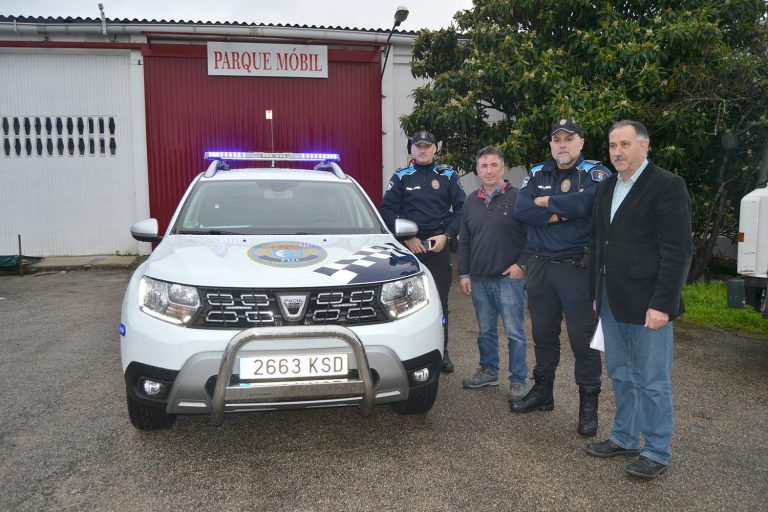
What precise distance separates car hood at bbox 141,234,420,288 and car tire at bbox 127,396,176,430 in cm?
72

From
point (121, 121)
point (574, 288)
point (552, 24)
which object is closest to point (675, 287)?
point (574, 288)

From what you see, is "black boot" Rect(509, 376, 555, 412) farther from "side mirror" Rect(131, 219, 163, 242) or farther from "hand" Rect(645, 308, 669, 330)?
"side mirror" Rect(131, 219, 163, 242)

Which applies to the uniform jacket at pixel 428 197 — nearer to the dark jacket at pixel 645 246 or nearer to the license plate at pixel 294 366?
the dark jacket at pixel 645 246

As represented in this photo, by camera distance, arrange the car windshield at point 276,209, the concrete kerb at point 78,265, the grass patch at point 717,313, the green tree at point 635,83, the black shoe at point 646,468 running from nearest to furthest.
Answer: the black shoe at point 646,468
the car windshield at point 276,209
the grass patch at point 717,313
the green tree at point 635,83
the concrete kerb at point 78,265

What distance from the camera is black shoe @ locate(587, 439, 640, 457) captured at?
120 inches

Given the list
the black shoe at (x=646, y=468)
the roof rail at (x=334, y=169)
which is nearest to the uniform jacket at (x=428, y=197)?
the roof rail at (x=334, y=169)

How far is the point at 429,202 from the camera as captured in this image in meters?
4.63

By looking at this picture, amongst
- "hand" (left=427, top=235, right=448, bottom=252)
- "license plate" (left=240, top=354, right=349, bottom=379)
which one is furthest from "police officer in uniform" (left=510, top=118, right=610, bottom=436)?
"license plate" (left=240, top=354, right=349, bottom=379)

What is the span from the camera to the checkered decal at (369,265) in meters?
2.96

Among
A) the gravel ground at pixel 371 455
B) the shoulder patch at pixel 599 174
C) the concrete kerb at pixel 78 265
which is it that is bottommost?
the concrete kerb at pixel 78 265

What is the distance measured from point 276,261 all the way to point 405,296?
69 cm

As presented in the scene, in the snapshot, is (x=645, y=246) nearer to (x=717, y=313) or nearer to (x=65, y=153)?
(x=717, y=313)

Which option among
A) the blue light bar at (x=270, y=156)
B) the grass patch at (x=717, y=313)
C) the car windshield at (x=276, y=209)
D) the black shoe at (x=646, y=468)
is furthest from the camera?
the grass patch at (x=717, y=313)

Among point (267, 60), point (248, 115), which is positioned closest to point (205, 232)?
point (248, 115)
